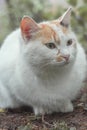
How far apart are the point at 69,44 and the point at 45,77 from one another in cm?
28

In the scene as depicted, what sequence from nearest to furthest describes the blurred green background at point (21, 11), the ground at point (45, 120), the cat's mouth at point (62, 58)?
the cat's mouth at point (62, 58) < the ground at point (45, 120) < the blurred green background at point (21, 11)

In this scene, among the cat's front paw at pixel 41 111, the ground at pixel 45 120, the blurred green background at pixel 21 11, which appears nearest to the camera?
the ground at pixel 45 120

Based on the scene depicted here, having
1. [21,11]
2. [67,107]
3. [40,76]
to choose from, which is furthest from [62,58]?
[21,11]

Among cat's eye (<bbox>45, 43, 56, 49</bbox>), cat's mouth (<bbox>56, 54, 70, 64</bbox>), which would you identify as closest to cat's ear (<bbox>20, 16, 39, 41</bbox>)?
cat's eye (<bbox>45, 43, 56, 49</bbox>)

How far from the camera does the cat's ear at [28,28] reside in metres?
2.32

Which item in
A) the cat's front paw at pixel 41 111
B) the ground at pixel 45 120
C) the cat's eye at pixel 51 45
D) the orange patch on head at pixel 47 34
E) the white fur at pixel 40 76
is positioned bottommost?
the ground at pixel 45 120

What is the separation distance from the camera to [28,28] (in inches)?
92.7

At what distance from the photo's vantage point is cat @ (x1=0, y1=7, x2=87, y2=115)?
2324 mm

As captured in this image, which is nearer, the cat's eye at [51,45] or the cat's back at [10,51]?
the cat's eye at [51,45]

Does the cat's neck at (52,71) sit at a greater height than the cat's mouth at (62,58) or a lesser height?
lesser

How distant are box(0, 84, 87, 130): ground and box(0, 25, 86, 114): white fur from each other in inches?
2.4

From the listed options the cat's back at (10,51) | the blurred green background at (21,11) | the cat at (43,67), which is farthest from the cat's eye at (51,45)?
the blurred green background at (21,11)

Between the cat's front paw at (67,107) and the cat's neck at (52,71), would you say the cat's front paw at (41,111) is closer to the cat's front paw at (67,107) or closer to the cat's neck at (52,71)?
the cat's front paw at (67,107)

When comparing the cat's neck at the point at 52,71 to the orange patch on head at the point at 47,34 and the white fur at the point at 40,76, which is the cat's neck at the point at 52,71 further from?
the orange patch on head at the point at 47,34
